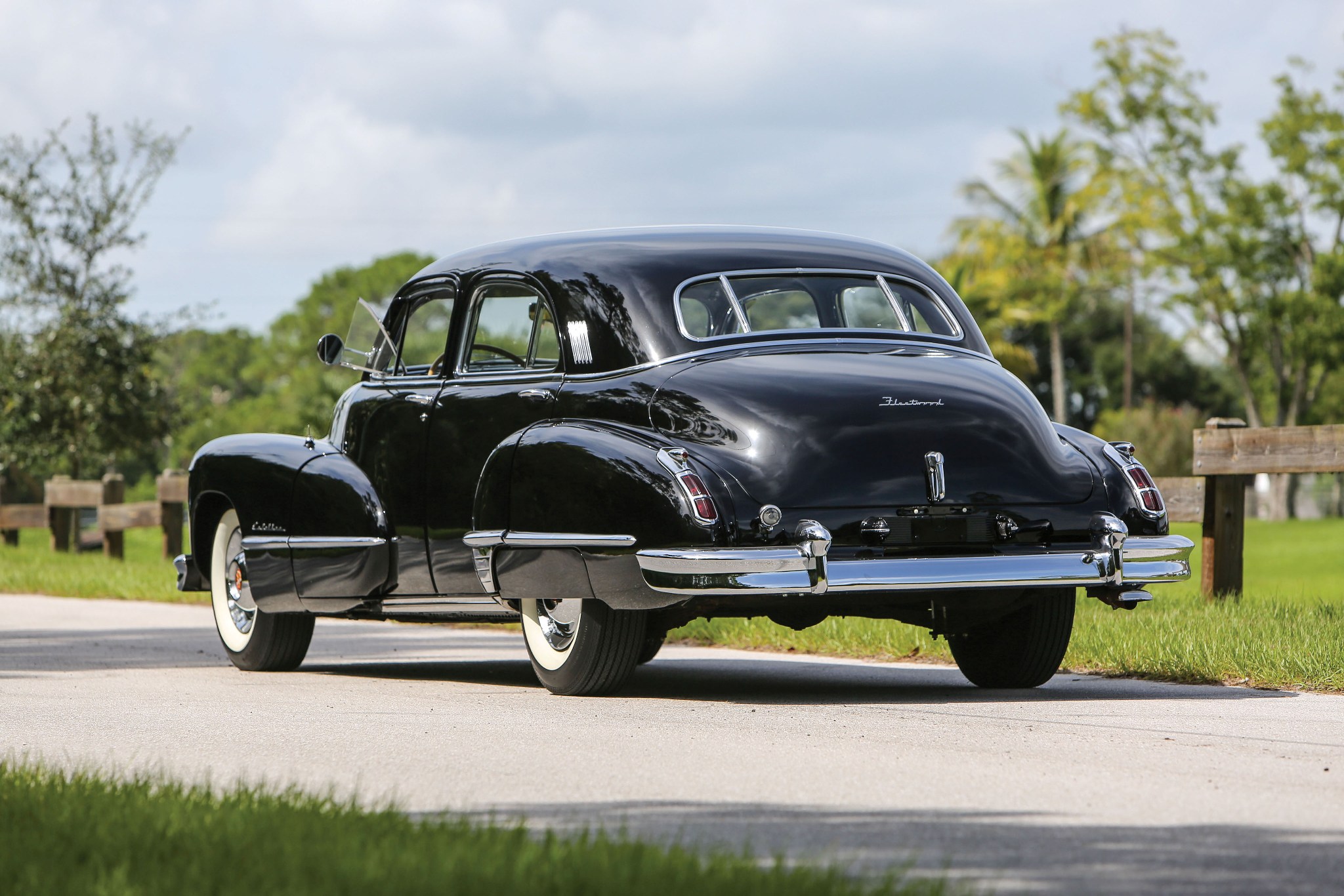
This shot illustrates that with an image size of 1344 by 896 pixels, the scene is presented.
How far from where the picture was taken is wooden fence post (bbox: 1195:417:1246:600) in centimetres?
1107

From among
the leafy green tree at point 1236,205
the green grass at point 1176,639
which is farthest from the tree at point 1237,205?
the green grass at point 1176,639

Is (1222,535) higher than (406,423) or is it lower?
lower

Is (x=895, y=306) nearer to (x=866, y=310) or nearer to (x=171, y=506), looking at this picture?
(x=866, y=310)

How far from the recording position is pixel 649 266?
762 cm

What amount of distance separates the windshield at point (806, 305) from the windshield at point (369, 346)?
6.94 ft

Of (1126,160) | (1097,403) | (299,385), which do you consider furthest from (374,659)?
(299,385)

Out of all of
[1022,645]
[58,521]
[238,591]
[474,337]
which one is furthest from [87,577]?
[1022,645]

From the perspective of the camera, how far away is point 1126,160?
39.2 metres

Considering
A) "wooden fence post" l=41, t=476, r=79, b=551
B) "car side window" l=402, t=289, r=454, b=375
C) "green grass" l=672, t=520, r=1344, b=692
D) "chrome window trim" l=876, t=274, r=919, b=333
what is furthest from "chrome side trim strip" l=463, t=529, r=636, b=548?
"wooden fence post" l=41, t=476, r=79, b=551

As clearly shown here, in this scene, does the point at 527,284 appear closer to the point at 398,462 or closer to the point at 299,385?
the point at 398,462

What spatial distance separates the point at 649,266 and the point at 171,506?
1231 cm

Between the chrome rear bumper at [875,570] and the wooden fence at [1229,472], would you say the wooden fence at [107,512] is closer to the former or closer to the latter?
the wooden fence at [1229,472]

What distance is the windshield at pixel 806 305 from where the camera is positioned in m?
7.52

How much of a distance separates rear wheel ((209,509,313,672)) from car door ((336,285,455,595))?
0.91 meters
